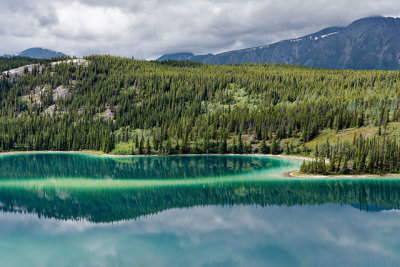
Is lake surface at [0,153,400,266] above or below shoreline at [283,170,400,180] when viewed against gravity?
above

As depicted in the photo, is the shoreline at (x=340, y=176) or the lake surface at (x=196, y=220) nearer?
the lake surface at (x=196, y=220)

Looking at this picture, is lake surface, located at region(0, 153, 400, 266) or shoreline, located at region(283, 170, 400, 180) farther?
shoreline, located at region(283, 170, 400, 180)

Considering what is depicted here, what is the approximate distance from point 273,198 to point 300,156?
225 ft

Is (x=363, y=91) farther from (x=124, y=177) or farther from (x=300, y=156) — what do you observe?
(x=124, y=177)

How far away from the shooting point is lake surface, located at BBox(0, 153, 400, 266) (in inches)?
1502

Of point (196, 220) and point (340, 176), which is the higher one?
point (196, 220)

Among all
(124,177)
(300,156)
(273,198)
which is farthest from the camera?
(300,156)

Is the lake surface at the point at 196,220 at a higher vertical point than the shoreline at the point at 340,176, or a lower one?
higher

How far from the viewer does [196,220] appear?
52.5m

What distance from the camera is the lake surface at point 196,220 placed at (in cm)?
3816

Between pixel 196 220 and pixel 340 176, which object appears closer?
pixel 196 220

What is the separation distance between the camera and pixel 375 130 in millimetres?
132750

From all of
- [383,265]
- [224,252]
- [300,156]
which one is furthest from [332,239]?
[300,156]

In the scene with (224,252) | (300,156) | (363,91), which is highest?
(363,91)
